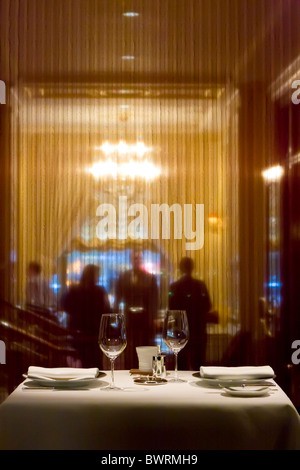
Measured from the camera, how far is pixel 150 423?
1522mm

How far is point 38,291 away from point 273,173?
146 cm

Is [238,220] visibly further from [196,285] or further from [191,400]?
[191,400]

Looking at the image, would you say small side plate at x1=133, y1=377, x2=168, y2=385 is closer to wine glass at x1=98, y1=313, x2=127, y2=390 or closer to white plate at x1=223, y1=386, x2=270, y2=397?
wine glass at x1=98, y1=313, x2=127, y2=390

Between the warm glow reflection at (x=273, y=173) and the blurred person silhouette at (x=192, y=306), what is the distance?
0.62m

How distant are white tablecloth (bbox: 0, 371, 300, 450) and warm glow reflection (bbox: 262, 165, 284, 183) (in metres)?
1.83

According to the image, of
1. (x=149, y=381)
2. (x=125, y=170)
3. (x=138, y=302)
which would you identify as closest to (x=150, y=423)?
(x=149, y=381)

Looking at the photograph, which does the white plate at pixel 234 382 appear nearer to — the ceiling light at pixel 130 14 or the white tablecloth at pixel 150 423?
the white tablecloth at pixel 150 423

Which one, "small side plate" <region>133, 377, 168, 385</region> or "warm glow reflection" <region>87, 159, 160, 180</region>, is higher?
"warm glow reflection" <region>87, 159, 160, 180</region>

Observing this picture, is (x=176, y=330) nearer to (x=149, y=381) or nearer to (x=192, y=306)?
(x=149, y=381)

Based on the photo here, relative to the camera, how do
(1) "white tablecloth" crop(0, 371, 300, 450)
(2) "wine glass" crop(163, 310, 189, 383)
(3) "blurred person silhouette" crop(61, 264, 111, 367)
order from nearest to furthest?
(1) "white tablecloth" crop(0, 371, 300, 450)
(2) "wine glass" crop(163, 310, 189, 383)
(3) "blurred person silhouette" crop(61, 264, 111, 367)

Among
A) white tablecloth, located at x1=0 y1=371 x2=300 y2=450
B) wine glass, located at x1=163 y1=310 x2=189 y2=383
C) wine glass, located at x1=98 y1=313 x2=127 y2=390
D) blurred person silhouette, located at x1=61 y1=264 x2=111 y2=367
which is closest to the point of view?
white tablecloth, located at x1=0 y1=371 x2=300 y2=450

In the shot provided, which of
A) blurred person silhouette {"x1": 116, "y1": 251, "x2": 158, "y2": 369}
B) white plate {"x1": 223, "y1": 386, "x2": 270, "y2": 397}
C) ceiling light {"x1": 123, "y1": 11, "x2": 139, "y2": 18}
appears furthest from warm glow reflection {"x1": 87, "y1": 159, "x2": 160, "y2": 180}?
white plate {"x1": 223, "y1": 386, "x2": 270, "y2": 397}

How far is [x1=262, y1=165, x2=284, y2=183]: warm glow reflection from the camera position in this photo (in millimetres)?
3199

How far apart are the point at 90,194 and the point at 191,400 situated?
6.00 ft
